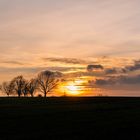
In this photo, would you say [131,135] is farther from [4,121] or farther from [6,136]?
[4,121]

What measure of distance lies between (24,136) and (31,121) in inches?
462

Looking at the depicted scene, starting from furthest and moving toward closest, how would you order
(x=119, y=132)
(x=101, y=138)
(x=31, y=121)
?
(x=31, y=121), (x=119, y=132), (x=101, y=138)

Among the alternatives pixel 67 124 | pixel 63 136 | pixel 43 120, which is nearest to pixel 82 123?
pixel 67 124

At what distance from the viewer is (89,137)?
1334 inches

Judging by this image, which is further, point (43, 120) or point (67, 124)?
point (43, 120)

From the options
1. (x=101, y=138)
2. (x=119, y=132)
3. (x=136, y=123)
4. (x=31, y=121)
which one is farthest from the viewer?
(x=31, y=121)

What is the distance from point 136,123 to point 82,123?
609 centimetres

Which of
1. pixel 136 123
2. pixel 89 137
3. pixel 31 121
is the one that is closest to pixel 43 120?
pixel 31 121

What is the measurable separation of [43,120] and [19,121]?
3.00m

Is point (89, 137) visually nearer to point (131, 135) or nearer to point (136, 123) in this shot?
point (131, 135)

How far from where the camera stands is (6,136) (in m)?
35.3

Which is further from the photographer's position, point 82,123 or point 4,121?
point 4,121

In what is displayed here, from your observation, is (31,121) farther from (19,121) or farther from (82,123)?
(82,123)

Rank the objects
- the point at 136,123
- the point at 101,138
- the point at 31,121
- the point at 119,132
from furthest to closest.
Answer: the point at 31,121 < the point at 136,123 < the point at 119,132 < the point at 101,138
